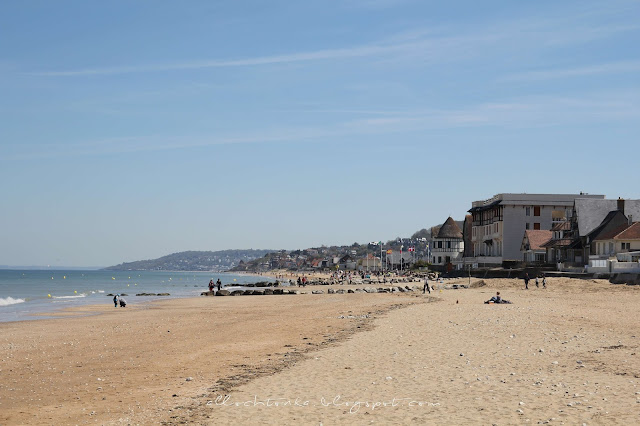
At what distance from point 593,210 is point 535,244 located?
13.2 m

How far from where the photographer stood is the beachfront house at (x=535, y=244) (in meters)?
85.9

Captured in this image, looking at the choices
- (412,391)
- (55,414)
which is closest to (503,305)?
(412,391)

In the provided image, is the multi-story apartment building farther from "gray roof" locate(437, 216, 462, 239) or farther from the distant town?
"gray roof" locate(437, 216, 462, 239)

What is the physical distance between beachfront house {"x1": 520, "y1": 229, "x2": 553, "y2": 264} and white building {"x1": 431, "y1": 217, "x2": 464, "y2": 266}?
4003cm

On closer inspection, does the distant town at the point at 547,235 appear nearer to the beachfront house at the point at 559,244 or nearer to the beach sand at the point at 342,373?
the beachfront house at the point at 559,244

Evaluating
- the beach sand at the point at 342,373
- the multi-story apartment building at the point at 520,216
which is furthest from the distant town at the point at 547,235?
the beach sand at the point at 342,373

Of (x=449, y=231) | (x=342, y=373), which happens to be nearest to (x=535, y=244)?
(x=449, y=231)

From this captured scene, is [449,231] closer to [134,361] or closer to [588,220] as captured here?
[588,220]

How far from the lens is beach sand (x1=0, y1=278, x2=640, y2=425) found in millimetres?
12133

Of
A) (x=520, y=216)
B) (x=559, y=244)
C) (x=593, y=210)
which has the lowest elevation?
(x=559, y=244)

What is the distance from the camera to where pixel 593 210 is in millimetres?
74875

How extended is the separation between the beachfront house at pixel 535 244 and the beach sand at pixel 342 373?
57.0 metres

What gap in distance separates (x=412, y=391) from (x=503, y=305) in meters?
25.7

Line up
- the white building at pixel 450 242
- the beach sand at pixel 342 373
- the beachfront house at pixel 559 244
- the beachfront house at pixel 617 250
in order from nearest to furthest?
the beach sand at pixel 342 373 < the beachfront house at pixel 617 250 < the beachfront house at pixel 559 244 < the white building at pixel 450 242
